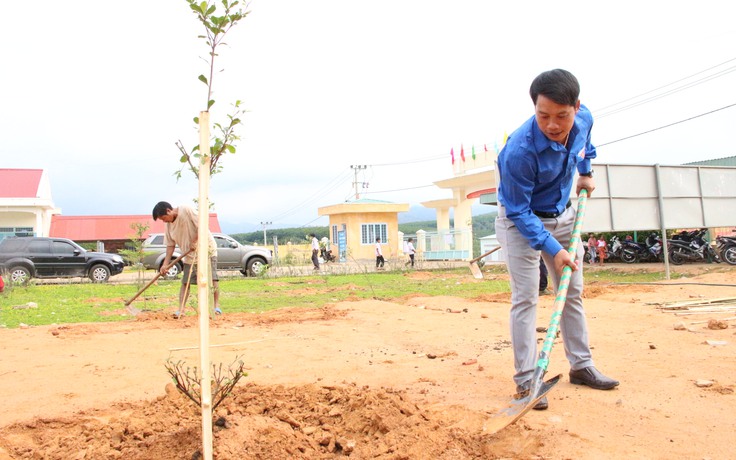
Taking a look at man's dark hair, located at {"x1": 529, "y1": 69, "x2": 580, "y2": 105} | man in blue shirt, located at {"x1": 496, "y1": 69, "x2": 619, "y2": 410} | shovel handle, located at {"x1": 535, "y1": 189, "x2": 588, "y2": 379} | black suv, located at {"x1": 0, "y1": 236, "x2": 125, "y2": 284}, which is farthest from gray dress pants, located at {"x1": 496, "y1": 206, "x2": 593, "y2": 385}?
black suv, located at {"x1": 0, "y1": 236, "x2": 125, "y2": 284}

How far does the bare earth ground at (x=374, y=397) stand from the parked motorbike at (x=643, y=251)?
1158 cm

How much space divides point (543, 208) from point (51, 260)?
54.9ft

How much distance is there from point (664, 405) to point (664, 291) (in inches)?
261

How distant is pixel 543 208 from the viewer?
324 cm

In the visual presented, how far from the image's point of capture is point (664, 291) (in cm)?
873

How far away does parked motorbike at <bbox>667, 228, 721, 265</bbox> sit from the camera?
15.1m

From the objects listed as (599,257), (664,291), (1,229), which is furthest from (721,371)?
(1,229)

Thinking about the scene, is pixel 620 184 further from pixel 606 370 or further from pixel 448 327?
pixel 606 370

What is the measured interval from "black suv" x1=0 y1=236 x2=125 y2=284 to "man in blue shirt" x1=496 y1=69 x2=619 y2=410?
16.0m

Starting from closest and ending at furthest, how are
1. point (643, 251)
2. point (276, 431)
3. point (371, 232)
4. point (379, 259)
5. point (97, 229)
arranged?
point (276, 431) < point (643, 251) < point (379, 259) < point (371, 232) < point (97, 229)

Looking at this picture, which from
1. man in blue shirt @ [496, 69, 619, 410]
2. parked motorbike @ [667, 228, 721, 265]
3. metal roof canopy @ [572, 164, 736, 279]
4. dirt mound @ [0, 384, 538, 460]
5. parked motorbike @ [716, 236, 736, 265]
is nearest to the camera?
dirt mound @ [0, 384, 538, 460]

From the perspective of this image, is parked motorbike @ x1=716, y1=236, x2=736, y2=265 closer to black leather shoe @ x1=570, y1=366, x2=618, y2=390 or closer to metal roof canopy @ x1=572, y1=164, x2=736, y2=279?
metal roof canopy @ x1=572, y1=164, x2=736, y2=279

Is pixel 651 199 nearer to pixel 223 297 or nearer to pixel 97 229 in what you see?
pixel 223 297

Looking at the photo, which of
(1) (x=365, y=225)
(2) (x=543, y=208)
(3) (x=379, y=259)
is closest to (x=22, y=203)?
(1) (x=365, y=225)
